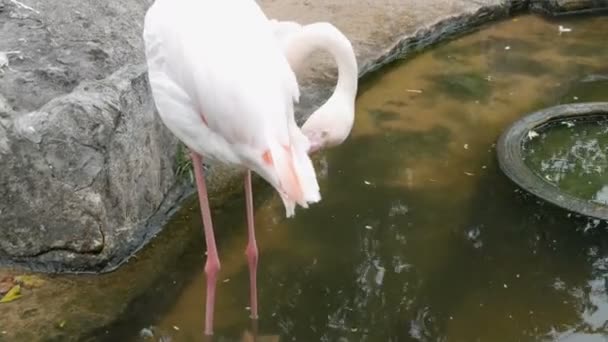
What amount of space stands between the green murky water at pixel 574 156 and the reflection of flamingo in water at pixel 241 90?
1.62 m

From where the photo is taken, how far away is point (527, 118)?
14.9ft

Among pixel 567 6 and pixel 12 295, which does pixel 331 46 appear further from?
pixel 567 6

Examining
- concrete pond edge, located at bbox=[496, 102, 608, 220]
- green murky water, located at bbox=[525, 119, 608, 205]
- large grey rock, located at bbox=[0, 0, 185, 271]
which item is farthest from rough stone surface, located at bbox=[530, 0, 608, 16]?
large grey rock, located at bbox=[0, 0, 185, 271]

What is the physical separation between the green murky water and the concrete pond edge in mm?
47

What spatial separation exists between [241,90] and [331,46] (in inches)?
23.0

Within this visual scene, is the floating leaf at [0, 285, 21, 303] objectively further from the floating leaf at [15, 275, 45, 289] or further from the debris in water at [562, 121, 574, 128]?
the debris in water at [562, 121, 574, 128]

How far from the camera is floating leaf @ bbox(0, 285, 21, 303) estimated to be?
3.29 metres

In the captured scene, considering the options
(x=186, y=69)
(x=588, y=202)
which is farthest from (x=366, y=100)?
(x=186, y=69)

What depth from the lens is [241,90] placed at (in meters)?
2.54

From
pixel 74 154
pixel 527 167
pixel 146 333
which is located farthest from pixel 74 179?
pixel 527 167

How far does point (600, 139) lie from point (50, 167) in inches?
112

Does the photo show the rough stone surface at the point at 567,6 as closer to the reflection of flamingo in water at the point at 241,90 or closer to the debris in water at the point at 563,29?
the debris in water at the point at 563,29

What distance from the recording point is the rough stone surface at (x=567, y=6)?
6.51 meters

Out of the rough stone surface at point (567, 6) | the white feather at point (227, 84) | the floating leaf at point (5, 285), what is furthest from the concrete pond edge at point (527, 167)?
the floating leaf at point (5, 285)
